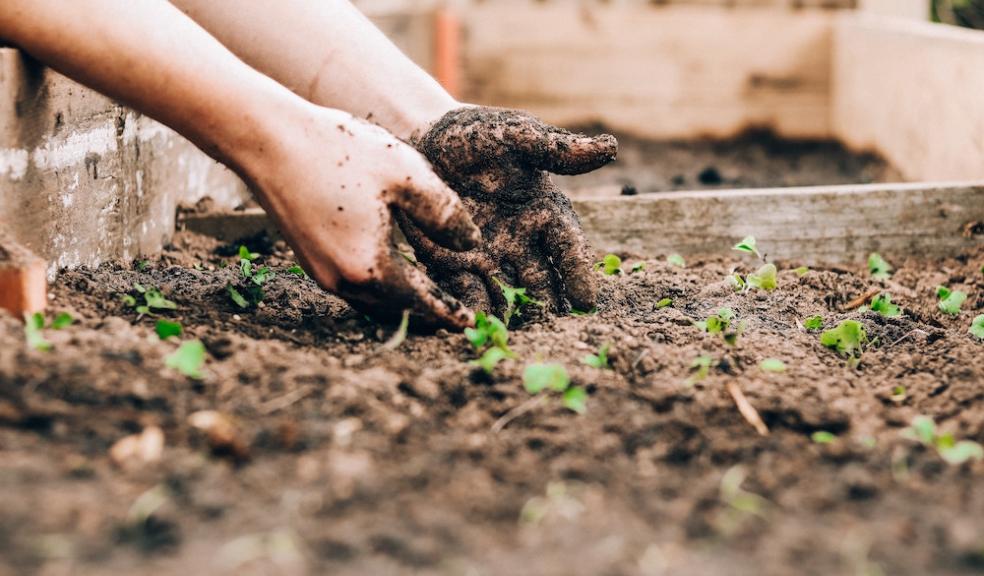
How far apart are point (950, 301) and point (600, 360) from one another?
926mm

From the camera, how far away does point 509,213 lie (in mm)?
1870

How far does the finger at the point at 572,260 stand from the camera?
1.81m

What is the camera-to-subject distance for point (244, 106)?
157 centimetres

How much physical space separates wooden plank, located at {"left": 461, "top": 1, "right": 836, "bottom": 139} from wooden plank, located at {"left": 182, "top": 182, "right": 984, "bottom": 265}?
213 centimetres

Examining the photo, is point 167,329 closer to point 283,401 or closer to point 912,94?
point 283,401

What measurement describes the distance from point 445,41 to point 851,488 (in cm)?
391

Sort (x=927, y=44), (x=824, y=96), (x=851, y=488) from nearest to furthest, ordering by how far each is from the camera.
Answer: (x=851, y=488) → (x=927, y=44) → (x=824, y=96)

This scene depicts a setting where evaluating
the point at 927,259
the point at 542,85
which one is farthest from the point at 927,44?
the point at 542,85

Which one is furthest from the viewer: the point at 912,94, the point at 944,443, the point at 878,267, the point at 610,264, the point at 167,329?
the point at 912,94

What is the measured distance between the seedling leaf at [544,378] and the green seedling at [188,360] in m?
0.42

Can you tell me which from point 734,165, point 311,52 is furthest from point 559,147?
point 734,165

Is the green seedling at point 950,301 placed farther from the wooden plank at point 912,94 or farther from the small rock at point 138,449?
the small rock at point 138,449

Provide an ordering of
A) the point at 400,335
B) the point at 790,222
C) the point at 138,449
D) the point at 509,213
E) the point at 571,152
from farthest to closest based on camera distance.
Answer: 1. the point at 790,222
2. the point at 509,213
3. the point at 571,152
4. the point at 400,335
5. the point at 138,449

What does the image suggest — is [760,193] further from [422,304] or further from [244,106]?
[244,106]
